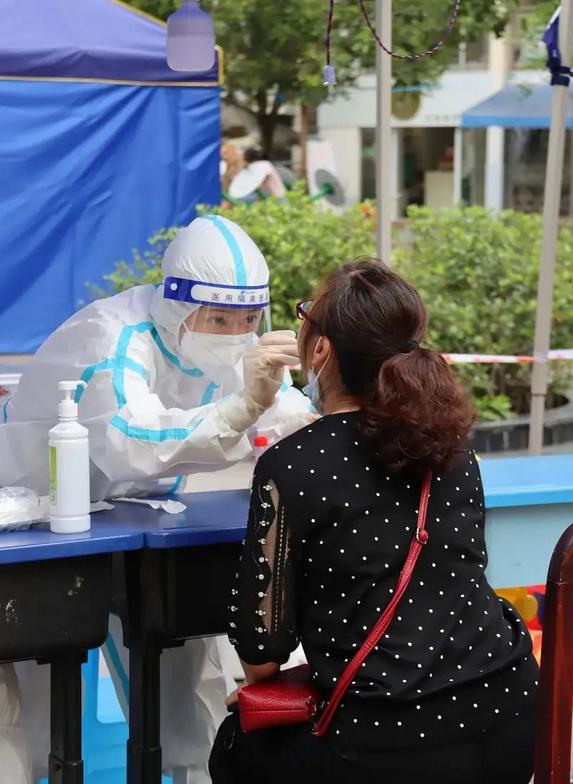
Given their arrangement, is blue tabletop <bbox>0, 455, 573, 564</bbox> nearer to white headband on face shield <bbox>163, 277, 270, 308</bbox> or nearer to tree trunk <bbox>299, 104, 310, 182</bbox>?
white headband on face shield <bbox>163, 277, 270, 308</bbox>

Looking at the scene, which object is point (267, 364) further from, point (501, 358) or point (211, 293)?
point (501, 358)

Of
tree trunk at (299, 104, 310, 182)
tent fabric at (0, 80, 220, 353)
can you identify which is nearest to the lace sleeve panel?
tent fabric at (0, 80, 220, 353)

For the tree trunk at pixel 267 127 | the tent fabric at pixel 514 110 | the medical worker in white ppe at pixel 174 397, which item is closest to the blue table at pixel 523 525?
the medical worker in white ppe at pixel 174 397

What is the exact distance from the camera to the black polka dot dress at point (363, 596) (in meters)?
2.22

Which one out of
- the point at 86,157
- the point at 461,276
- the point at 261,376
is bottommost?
the point at 461,276

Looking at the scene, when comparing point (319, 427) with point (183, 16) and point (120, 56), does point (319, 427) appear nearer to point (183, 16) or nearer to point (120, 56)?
point (183, 16)

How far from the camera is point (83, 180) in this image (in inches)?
382

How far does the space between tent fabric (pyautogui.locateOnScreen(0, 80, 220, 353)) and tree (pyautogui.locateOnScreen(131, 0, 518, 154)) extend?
2.33 m

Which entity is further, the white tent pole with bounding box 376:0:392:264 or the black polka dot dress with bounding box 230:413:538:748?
the white tent pole with bounding box 376:0:392:264

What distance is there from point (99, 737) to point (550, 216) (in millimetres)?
2907

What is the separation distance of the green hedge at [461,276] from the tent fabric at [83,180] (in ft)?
3.14

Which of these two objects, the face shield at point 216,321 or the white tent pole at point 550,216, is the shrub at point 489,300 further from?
the face shield at point 216,321

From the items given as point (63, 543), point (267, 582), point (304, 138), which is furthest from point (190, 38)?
point (304, 138)

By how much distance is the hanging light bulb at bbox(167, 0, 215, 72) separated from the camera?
407 centimetres
